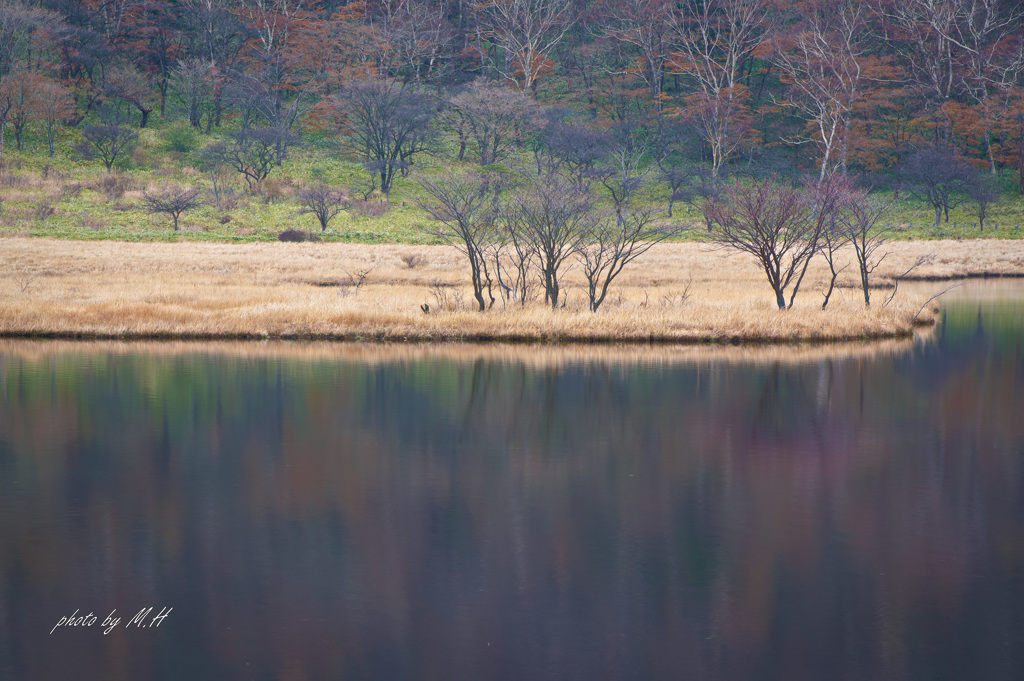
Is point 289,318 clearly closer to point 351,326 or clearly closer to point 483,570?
point 351,326

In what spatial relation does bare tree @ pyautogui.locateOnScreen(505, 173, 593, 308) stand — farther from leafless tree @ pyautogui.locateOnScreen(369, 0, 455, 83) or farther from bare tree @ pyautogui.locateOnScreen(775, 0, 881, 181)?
leafless tree @ pyautogui.locateOnScreen(369, 0, 455, 83)

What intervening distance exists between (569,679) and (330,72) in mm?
86309

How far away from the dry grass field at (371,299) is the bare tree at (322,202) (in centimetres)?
825

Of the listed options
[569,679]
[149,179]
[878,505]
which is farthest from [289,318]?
[149,179]

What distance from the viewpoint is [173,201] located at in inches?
2478

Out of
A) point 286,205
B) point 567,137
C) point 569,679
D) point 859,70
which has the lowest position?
point 569,679

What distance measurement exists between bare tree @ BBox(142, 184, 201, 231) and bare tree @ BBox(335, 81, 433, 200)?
1579 cm

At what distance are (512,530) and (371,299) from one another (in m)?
26.0

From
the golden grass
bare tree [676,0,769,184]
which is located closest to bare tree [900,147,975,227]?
bare tree [676,0,769,184]

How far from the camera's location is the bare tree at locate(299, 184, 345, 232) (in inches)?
2442

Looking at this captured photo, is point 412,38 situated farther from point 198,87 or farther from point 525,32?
point 198,87

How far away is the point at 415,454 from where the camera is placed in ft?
54.0

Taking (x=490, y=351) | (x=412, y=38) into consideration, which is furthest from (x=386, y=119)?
(x=490, y=351)

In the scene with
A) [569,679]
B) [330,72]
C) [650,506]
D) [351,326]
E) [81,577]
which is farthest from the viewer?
[330,72]
